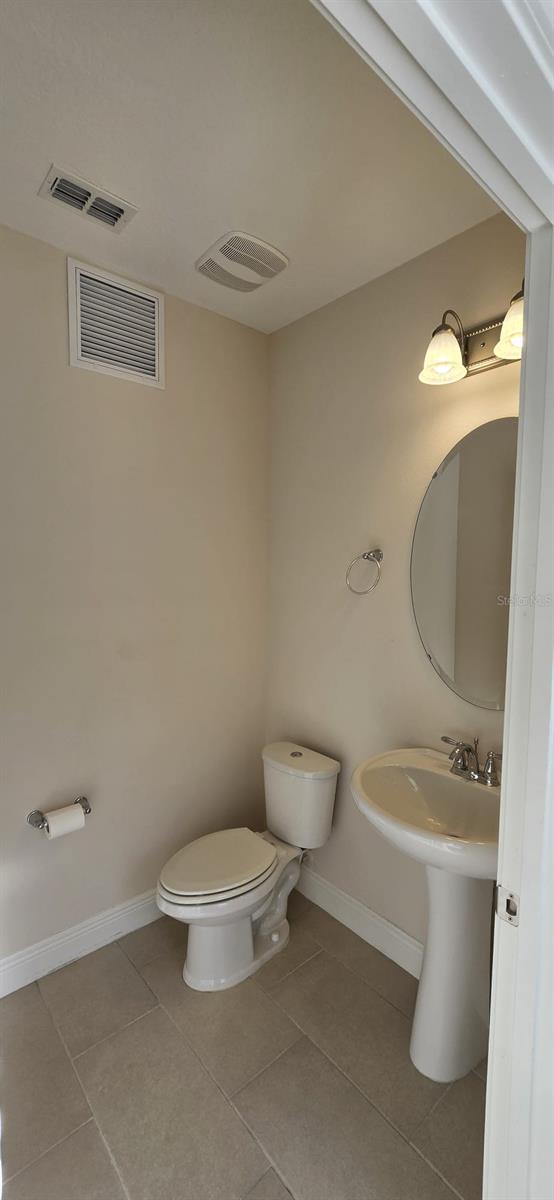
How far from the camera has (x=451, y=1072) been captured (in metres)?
1.44

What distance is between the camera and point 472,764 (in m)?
1.51

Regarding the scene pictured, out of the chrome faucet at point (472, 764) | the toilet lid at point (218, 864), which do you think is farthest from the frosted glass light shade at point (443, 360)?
the toilet lid at point (218, 864)

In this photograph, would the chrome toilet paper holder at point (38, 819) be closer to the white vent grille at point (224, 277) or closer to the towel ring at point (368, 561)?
the towel ring at point (368, 561)

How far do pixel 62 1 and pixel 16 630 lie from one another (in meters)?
1.45

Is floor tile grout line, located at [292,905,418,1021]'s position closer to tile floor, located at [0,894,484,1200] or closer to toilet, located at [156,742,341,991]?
tile floor, located at [0,894,484,1200]

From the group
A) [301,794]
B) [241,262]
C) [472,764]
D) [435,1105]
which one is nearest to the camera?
[435,1105]

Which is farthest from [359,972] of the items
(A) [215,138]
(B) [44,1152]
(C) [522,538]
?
(A) [215,138]

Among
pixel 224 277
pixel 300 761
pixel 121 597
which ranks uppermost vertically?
pixel 224 277

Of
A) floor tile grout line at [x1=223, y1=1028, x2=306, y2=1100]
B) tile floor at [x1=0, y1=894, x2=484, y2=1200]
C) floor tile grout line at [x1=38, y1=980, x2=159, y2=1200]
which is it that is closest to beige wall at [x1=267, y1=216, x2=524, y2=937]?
tile floor at [x1=0, y1=894, x2=484, y2=1200]

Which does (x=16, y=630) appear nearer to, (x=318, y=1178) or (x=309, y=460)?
(x=309, y=460)

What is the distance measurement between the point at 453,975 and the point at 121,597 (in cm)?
156

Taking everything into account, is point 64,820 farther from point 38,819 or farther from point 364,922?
point 364,922

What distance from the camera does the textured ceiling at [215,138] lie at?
983mm

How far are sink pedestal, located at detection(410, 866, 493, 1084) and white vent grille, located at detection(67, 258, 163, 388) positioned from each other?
6.16 ft
